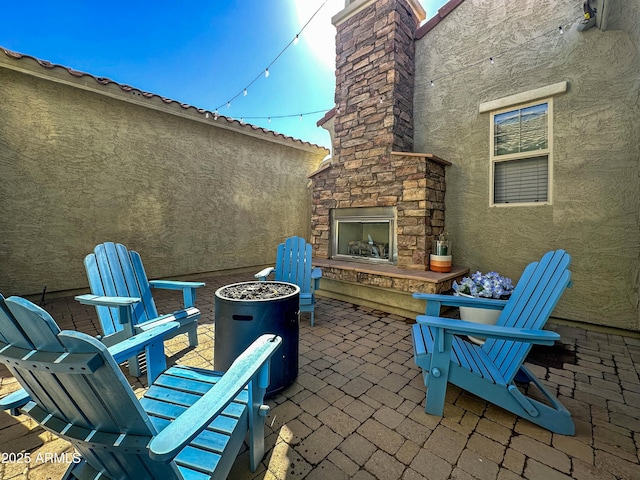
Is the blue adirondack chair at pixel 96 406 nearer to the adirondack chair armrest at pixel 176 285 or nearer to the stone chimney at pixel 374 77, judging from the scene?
the adirondack chair armrest at pixel 176 285

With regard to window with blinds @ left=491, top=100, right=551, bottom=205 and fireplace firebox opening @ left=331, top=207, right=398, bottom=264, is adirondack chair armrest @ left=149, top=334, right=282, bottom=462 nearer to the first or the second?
fireplace firebox opening @ left=331, top=207, right=398, bottom=264

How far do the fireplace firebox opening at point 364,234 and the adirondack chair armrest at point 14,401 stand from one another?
12.1 feet

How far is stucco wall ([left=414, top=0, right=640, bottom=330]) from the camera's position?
110 inches

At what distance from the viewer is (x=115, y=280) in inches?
84.5

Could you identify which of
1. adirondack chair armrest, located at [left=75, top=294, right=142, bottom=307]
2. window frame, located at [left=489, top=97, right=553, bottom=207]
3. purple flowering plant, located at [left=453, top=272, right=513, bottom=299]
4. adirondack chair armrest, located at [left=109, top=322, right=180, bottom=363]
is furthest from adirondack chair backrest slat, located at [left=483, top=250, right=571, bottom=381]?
adirondack chair armrest, located at [left=75, top=294, right=142, bottom=307]

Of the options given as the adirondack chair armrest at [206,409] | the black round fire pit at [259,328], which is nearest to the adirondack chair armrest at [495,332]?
the black round fire pit at [259,328]

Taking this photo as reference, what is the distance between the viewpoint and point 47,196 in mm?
3832

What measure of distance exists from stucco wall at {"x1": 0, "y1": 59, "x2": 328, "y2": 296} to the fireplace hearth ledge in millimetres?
2608

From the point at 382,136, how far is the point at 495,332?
325 centimetres

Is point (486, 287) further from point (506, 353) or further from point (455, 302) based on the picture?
point (506, 353)

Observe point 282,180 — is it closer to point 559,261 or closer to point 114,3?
point 114,3

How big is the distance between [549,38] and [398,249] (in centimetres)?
311

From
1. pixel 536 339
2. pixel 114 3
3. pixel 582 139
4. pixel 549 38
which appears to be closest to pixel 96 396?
pixel 536 339

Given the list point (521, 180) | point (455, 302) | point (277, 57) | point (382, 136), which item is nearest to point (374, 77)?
point (382, 136)
